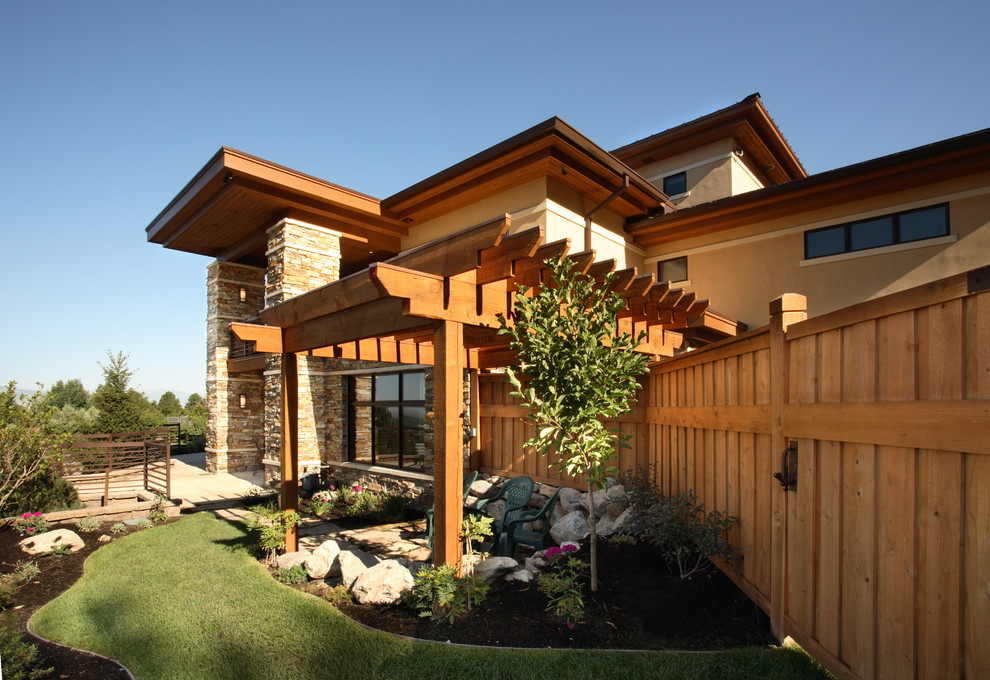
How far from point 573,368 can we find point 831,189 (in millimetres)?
7927

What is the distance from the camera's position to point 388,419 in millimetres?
10242

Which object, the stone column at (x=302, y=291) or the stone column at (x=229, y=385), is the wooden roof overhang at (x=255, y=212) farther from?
the stone column at (x=229, y=385)

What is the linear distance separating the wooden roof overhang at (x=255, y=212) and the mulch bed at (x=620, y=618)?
25.2ft

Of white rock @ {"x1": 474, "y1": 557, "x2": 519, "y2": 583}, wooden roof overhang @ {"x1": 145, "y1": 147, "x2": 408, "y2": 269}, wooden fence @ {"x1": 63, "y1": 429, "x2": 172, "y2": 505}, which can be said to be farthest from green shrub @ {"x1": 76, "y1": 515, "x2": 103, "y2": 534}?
white rock @ {"x1": 474, "y1": 557, "x2": 519, "y2": 583}

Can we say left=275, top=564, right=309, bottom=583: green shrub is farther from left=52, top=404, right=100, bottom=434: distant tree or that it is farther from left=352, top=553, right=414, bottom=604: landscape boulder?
left=52, top=404, right=100, bottom=434: distant tree

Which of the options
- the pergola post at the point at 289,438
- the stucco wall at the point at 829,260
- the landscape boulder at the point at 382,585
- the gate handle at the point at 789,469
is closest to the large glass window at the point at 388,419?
the pergola post at the point at 289,438

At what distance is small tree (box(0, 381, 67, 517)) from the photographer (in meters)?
7.06

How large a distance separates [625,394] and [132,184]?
1098cm

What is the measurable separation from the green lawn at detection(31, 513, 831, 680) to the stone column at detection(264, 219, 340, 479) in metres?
4.58

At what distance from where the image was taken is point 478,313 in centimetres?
457

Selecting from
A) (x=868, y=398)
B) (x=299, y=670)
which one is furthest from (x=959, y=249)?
(x=299, y=670)

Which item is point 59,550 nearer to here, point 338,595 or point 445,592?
point 338,595

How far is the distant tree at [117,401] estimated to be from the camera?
15.2 m

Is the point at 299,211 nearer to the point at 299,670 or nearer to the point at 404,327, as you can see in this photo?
the point at 404,327
